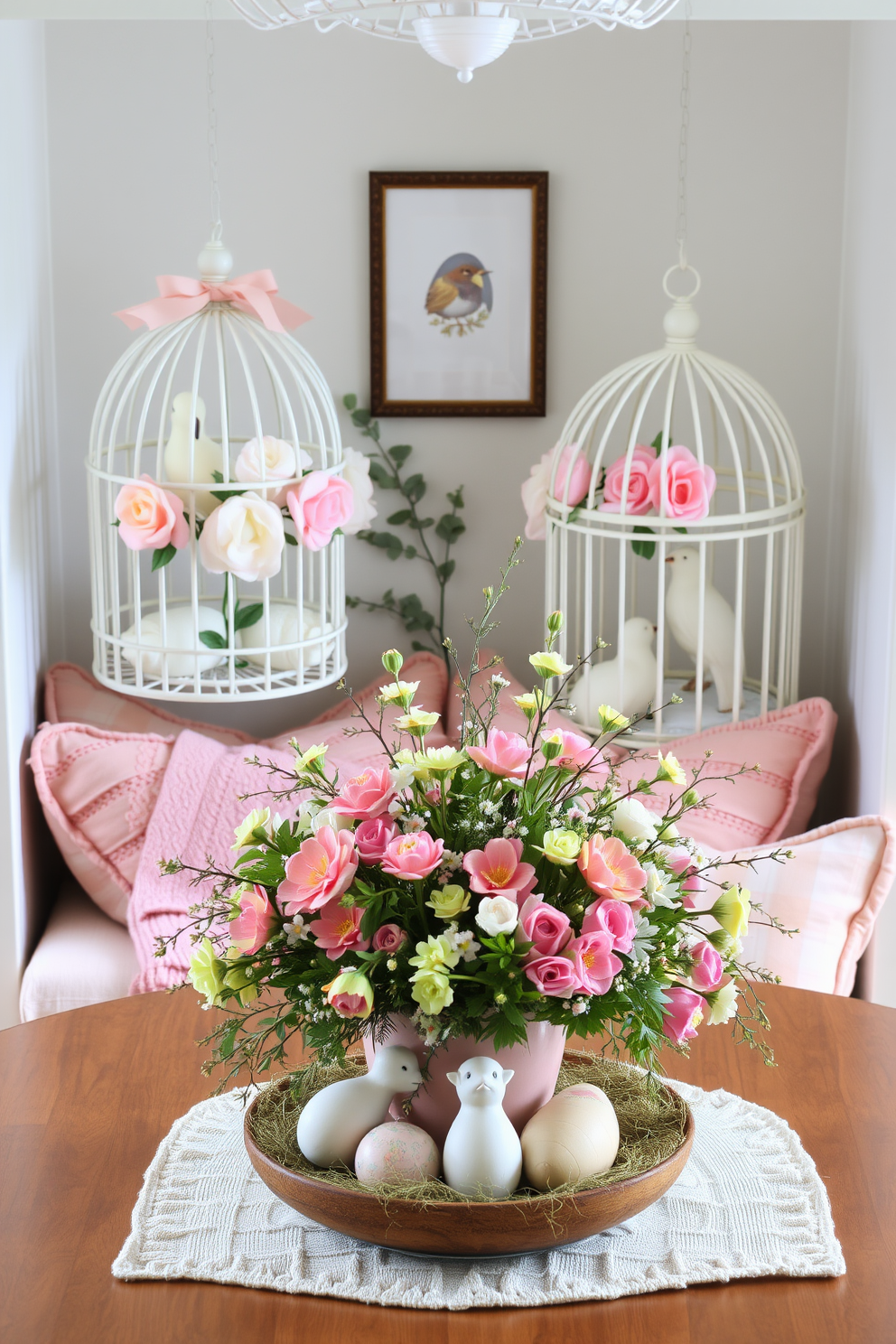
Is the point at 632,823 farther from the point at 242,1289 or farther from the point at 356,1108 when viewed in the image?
the point at 242,1289

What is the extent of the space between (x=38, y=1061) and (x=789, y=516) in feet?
5.26

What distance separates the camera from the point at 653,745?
7.59 ft

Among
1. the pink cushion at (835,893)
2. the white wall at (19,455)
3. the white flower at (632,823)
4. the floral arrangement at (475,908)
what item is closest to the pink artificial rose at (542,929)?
the floral arrangement at (475,908)

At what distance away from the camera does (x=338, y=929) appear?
1.02 meters

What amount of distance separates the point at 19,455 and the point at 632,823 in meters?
1.57

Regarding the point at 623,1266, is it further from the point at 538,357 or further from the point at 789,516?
the point at 538,357

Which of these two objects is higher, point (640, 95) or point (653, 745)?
point (640, 95)

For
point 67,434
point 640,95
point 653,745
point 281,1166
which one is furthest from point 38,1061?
point 640,95

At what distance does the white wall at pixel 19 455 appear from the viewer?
7.17 feet

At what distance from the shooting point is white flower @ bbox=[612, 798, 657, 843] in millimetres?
1065

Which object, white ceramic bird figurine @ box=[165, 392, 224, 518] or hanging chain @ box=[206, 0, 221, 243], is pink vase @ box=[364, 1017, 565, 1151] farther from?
hanging chain @ box=[206, 0, 221, 243]

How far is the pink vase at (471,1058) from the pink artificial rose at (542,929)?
10 cm

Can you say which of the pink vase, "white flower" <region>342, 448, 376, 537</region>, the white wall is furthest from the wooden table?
"white flower" <region>342, 448, 376, 537</region>

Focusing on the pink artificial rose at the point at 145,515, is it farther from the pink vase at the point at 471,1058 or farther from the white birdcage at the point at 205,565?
the pink vase at the point at 471,1058
